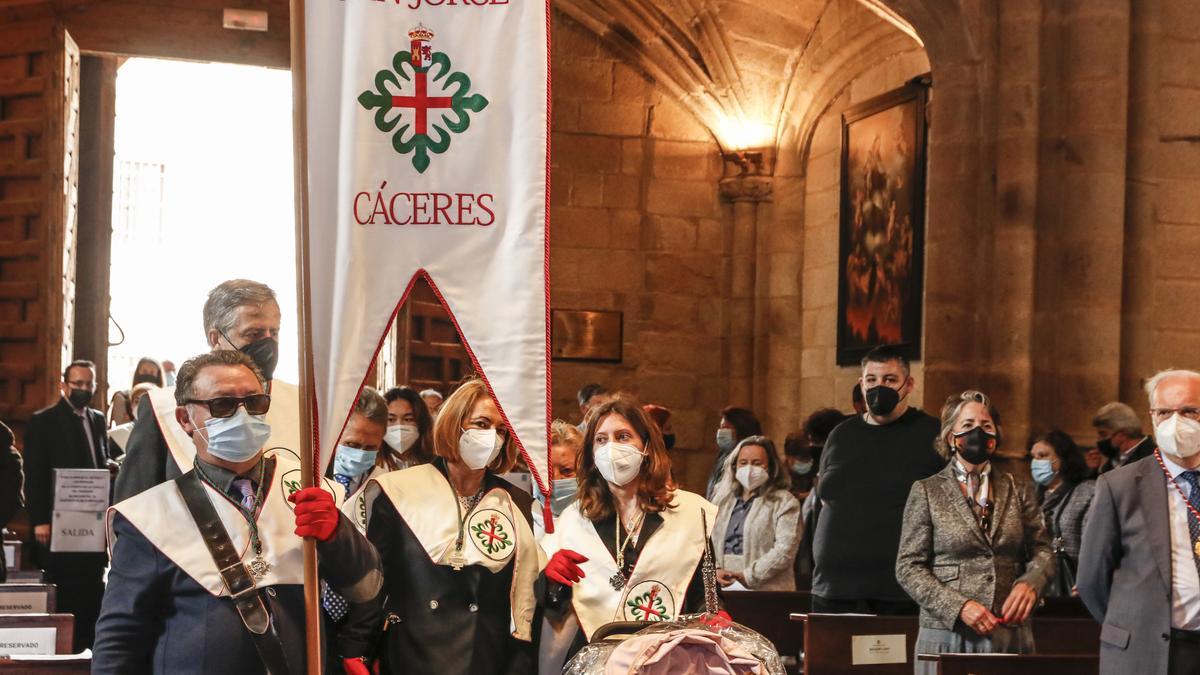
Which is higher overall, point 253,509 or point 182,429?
point 182,429

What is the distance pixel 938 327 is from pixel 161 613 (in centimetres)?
711

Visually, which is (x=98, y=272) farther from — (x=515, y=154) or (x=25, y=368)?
(x=515, y=154)

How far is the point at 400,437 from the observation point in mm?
6000

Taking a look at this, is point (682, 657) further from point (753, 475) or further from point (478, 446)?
point (753, 475)

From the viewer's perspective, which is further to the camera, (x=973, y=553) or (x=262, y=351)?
(x=973, y=553)

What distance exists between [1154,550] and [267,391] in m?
2.73

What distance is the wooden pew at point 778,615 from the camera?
675cm

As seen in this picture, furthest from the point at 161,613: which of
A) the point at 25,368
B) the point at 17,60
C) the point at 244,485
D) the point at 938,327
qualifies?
the point at 17,60

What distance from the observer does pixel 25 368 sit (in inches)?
462

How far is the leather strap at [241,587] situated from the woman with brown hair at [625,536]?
37.3 inches

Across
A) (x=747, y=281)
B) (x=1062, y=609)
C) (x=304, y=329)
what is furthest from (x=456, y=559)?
(x=747, y=281)

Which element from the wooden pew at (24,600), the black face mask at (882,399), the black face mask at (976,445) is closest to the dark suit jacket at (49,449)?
the wooden pew at (24,600)

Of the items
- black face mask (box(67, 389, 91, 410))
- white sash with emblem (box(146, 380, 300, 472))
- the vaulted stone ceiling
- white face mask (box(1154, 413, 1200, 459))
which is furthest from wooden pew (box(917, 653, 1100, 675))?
the vaulted stone ceiling

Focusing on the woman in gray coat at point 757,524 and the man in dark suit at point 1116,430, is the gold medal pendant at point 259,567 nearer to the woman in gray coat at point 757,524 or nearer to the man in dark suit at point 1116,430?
the woman in gray coat at point 757,524
